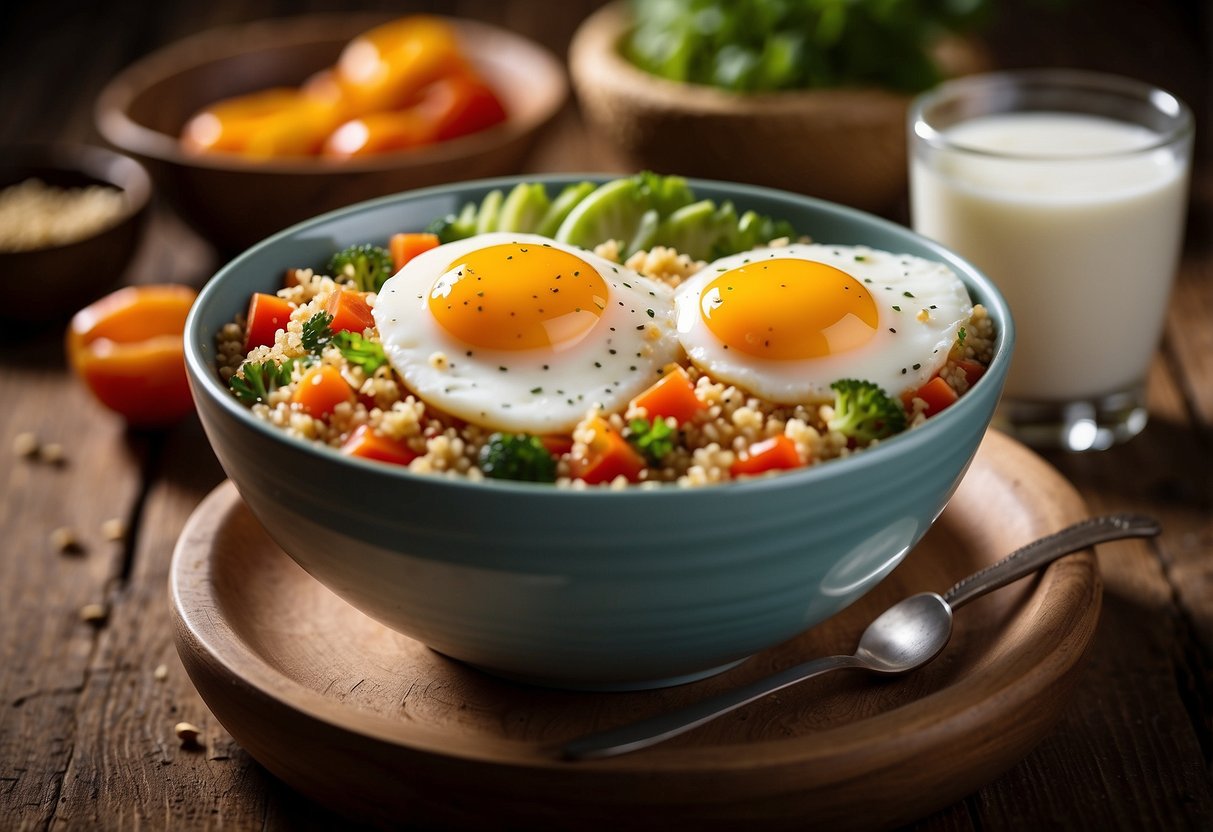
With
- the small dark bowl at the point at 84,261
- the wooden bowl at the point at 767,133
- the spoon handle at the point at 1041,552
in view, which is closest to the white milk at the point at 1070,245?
the wooden bowl at the point at 767,133

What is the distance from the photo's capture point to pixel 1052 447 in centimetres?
372

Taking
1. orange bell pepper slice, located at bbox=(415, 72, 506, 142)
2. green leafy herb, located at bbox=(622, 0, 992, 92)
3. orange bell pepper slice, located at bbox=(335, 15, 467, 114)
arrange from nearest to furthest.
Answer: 1. green leafy herb, located at bbox=(622, 0, 992, 92)
2. orange bell pepper slice, located at bbox=(415, 72, 506, 142)
3. orange bell pepper slice, located at bbox=(335, 15, 467, 114)

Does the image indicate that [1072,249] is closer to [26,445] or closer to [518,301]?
[518,301]

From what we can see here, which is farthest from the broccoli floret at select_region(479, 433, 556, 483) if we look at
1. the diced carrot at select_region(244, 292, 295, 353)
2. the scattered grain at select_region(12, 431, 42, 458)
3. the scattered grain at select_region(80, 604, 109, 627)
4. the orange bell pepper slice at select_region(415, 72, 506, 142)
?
the orange bell pepper slice at select_region(415, 72, 506, 142)

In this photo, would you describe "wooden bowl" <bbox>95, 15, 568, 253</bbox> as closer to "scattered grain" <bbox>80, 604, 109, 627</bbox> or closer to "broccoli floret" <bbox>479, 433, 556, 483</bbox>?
"scattered grain" <bbox>80, 604, 109, 627</bbox>

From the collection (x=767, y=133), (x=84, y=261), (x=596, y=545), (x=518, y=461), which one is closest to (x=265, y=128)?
(x=84, y=261)

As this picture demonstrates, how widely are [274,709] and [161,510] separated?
1426 mm

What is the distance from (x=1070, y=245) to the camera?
3.55 metres

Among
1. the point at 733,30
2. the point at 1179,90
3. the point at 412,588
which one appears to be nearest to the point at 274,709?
the point at 412,588

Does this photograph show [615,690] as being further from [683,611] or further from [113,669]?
[113,669]

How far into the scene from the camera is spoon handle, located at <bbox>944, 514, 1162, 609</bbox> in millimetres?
2580

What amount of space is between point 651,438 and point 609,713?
51cm

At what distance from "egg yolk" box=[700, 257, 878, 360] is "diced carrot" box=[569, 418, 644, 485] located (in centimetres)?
37

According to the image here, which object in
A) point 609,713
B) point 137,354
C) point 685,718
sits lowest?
point 137,354
